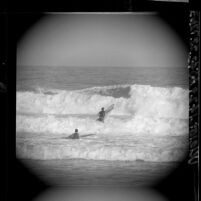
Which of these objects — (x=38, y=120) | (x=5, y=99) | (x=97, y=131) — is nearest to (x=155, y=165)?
(x=97, y=131)

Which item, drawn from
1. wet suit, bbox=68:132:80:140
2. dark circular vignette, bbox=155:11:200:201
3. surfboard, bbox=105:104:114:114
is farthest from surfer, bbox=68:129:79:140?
→ dark circular vignette, bbox=155:11:200:201

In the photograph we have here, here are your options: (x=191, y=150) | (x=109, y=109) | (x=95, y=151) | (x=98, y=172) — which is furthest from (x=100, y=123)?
(x=191, y=150)

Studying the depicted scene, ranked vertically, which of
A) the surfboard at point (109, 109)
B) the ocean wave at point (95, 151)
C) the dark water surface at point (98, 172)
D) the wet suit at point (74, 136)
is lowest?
the dark water surface at point (98, 172)

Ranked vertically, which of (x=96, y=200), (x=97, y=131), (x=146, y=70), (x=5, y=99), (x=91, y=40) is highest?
(x=91, y=40)

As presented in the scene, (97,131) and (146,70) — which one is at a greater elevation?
(146,70)

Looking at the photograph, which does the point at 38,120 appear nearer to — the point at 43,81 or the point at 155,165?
the point at 43,81

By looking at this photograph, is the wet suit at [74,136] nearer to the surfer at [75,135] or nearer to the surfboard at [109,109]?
the surfer at [75,135]

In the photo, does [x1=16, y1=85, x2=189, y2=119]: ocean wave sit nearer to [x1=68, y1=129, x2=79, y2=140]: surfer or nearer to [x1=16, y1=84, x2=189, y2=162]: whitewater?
[x1=16, y1=84, x2=189, y2=162]: whitewater

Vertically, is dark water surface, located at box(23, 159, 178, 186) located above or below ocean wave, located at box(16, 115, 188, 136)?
below

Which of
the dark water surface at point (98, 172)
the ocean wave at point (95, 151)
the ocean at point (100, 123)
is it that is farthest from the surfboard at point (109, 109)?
the dark water surface at point (98, 172)
